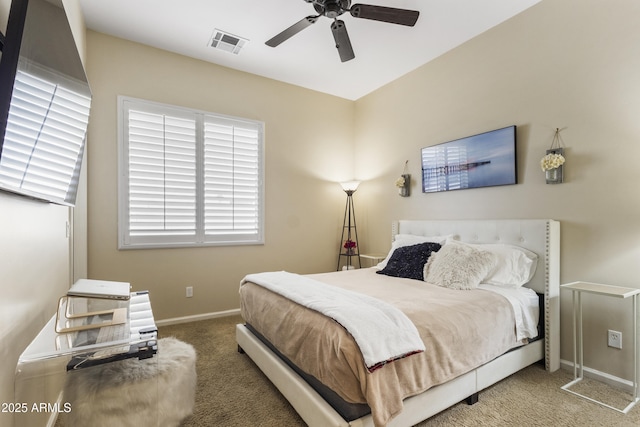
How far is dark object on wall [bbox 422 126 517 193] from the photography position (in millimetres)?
2916

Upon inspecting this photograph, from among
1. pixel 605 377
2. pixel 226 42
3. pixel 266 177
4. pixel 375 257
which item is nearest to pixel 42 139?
pixel 226 42

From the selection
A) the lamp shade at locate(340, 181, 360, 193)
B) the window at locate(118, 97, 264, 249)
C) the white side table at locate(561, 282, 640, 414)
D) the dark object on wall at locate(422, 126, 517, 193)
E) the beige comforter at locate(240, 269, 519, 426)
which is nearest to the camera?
the beige comforter at locate(240, 269, 519, 426)

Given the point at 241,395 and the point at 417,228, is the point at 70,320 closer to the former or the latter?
the point at 241,395

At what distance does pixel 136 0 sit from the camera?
273 centimetres

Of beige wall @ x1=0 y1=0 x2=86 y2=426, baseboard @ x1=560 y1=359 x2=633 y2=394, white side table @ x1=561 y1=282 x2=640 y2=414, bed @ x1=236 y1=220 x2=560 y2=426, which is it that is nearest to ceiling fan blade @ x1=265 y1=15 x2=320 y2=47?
beige wall @ x1=0 y1=0 x2=86 y2=426

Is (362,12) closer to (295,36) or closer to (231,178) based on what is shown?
(295,36)

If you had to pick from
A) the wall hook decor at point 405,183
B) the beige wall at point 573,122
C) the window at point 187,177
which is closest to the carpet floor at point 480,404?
the beige wall at point 573,122

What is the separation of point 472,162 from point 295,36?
229 centimetres

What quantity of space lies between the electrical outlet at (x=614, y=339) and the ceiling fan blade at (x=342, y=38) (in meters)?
3.00

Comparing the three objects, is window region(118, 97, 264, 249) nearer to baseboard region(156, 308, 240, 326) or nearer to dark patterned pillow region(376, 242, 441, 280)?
baseboard region(156, 308, 240, 326)

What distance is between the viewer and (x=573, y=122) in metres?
2.51

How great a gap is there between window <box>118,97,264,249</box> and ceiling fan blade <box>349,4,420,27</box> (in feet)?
7.31

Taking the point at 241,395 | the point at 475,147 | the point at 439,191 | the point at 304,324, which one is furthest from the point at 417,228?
the point at 241,395

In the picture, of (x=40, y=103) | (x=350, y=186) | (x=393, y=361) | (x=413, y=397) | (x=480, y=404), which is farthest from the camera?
(x=350, y=186)
